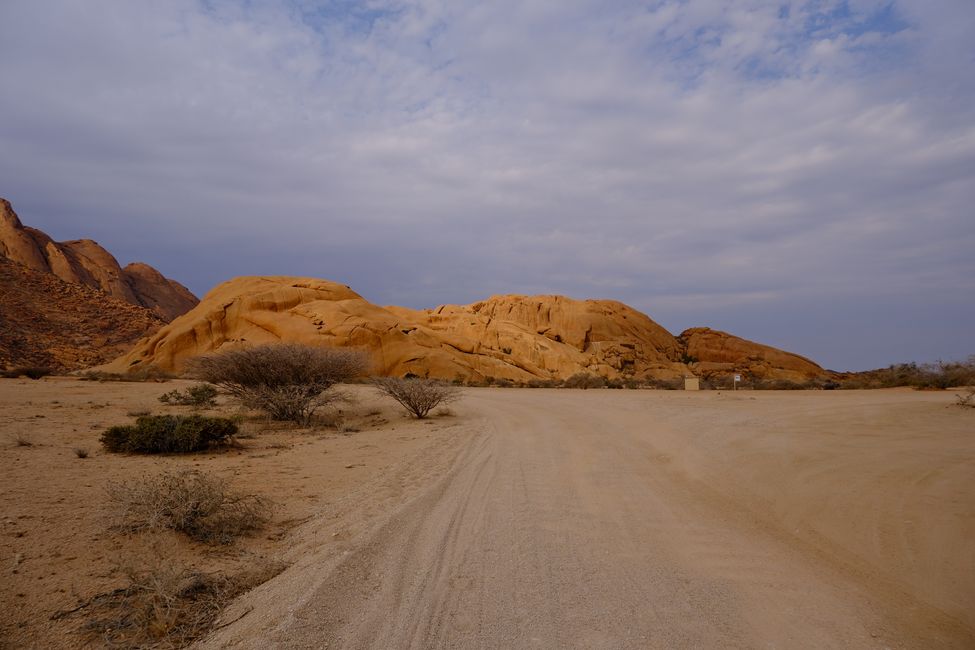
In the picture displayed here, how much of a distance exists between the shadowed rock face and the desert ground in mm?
75390

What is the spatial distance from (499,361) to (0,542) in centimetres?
4990

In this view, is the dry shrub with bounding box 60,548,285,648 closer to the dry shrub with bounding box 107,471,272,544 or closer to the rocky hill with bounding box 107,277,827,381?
the dry shrub with bounding box 107,471,272,544

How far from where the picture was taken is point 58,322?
56469mm

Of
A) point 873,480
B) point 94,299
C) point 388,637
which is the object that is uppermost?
point 94,299

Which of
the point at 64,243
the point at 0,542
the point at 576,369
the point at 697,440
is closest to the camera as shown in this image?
the point at 0,542

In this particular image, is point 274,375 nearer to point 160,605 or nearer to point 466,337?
point 160,605

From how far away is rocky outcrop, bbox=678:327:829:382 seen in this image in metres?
60.7

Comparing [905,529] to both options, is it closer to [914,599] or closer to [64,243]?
[914,599]

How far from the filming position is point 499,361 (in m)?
54.8

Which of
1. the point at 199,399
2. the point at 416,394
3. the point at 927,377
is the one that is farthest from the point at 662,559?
the point at 927,377

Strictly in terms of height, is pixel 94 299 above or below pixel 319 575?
above

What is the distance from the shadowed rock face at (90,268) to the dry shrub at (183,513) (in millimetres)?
76994

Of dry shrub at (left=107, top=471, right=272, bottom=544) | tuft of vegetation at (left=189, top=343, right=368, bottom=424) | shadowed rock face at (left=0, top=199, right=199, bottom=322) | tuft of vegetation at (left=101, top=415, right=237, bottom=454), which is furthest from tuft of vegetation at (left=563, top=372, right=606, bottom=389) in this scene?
shadowed rock face at (left=0, top=199, right=199, bottom=322)

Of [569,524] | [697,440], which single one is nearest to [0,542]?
[569,524]
